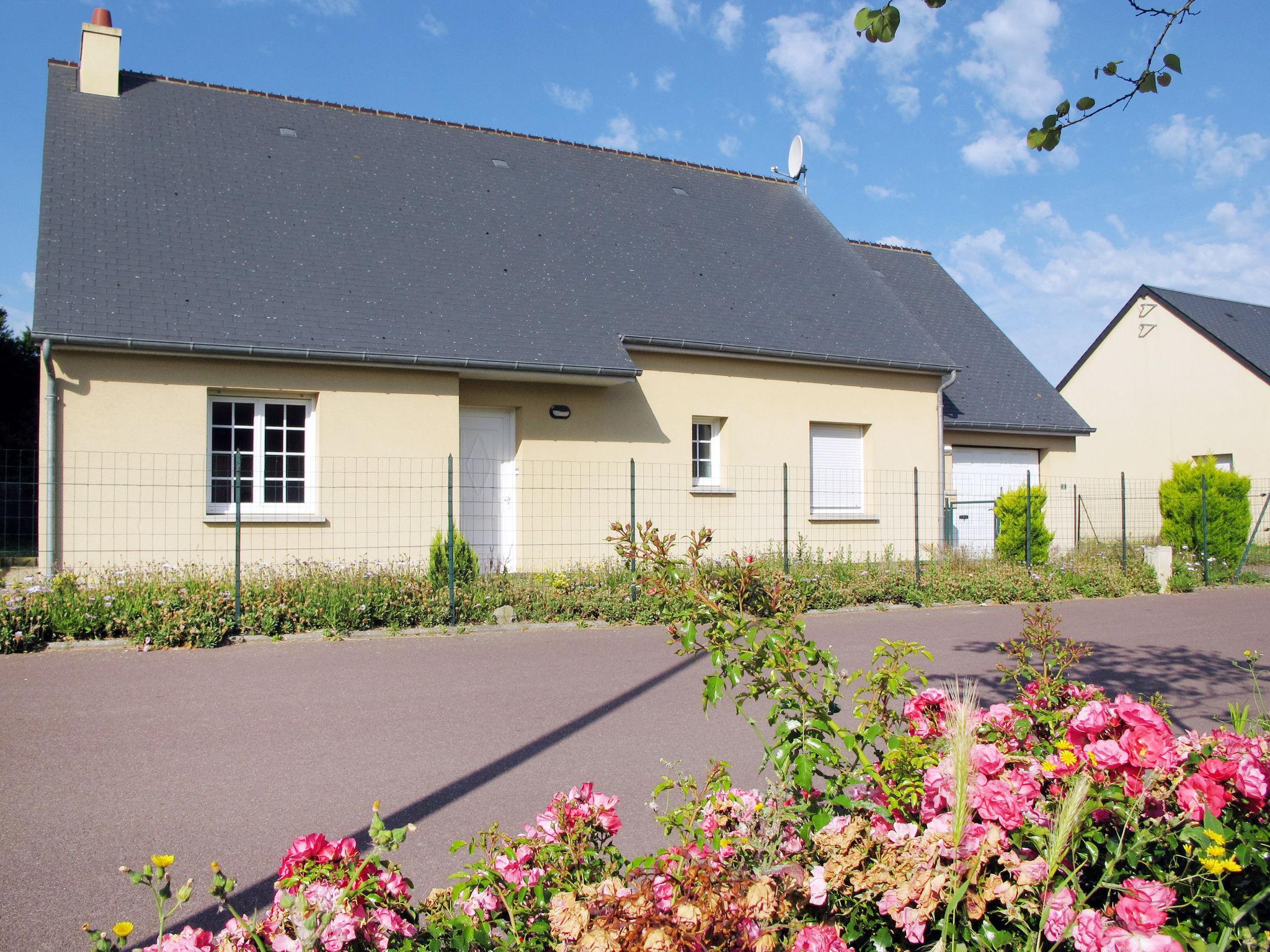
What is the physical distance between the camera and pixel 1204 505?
50.5 ft

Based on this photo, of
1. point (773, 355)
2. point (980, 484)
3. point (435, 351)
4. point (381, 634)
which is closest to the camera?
point (381, 634)

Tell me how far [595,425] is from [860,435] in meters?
4.94

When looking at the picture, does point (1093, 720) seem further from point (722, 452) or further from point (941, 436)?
point (941, 436)

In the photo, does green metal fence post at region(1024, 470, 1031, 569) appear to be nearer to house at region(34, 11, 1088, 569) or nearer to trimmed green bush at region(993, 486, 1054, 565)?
trimmed green bush at region(993, 486, 1054, 565)

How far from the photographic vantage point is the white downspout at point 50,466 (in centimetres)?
987

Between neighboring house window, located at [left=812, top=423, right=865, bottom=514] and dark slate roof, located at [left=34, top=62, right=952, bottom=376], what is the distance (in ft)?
4.24

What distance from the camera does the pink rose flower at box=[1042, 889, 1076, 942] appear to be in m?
1.80

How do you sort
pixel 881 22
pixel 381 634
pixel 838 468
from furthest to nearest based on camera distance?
1. pixel 838 468
2. pixel 381 634
3. pixel 881 22

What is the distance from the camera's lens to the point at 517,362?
38.6 ft

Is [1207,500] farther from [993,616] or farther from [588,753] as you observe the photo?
[588,753]

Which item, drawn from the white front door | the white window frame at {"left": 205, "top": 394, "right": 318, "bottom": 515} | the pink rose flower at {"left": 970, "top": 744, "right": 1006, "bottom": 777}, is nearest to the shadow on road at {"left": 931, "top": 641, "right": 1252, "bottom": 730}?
the pink rose flower at {"left": 970, "top": 744, "right": 1006, "bottom": 777}

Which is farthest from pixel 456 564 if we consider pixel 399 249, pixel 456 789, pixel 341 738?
pixel 456 789

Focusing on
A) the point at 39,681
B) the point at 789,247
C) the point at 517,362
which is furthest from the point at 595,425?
the point at 39,681

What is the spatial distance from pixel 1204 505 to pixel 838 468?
20.2 feet
